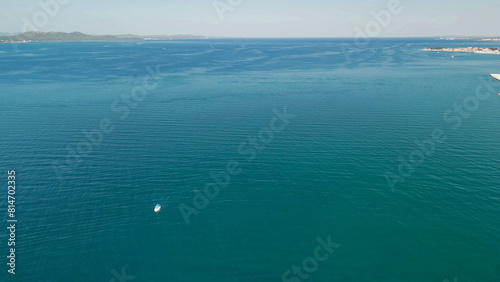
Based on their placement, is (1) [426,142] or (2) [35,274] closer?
(2) [35,274]

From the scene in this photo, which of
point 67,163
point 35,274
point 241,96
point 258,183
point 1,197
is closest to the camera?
point 35,274

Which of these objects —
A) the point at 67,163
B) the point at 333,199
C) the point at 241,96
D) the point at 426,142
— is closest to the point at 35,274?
the point at 67,163

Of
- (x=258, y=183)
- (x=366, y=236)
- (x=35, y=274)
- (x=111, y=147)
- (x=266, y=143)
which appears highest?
(x=111, y=147)

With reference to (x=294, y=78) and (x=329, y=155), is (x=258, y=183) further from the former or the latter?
(x=294, y=78)

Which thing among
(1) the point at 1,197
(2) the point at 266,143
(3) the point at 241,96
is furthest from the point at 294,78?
(1) the point at 1,197

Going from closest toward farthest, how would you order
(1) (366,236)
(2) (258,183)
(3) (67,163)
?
(1) (366,236), (2) (258,183), (3) (67,163)

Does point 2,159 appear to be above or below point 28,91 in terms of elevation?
below
